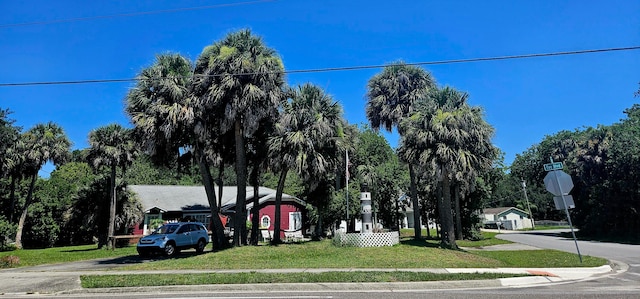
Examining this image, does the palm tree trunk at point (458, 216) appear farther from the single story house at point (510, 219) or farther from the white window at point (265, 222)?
the single story house at point (510, 219)

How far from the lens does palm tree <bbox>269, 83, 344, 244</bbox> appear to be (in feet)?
68.8

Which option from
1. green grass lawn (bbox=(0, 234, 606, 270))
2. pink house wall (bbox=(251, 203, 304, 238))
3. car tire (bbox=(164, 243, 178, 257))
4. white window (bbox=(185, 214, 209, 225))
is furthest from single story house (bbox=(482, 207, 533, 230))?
car tire (bbox=(164, 243, 178, 257))

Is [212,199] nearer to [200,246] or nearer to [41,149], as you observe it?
[200,246]

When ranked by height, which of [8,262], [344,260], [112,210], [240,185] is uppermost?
[240,185]

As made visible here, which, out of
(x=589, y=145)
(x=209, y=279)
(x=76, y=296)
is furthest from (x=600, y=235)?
(x=76, y=296)

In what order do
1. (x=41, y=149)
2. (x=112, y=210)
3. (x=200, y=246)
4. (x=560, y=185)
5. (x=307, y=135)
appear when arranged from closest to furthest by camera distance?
(x=560, y=185) → (x=307, y=135) → (x=200, y=246) → (x=112, y=210) → (x=41, y=149)

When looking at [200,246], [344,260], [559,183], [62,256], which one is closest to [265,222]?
[200,246]

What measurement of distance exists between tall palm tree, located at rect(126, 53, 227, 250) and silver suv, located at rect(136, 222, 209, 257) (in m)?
1.55

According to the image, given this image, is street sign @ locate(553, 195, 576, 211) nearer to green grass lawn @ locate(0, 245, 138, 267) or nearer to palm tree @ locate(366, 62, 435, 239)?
palm tree @ locate(366, 62, 435, 239)

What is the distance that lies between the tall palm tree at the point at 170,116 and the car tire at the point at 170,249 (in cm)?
211

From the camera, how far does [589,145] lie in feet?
109

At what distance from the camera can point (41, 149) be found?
31656 mm

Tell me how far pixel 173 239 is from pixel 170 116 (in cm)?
669

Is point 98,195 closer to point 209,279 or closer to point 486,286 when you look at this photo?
point 209,279
